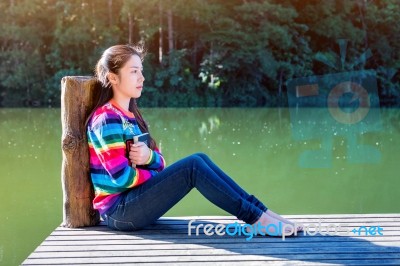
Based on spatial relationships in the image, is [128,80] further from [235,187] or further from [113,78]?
[235,187]

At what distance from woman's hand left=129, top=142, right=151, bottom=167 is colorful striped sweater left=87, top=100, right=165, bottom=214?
3 centimetres

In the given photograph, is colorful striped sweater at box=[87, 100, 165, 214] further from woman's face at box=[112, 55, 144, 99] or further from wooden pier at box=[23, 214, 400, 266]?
wooden pier at box=[23, 214, 400, 266]

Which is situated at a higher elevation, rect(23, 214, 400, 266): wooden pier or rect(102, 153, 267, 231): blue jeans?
rect(102, 153, 267, 231): blue jeans

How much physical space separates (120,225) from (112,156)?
0.32m

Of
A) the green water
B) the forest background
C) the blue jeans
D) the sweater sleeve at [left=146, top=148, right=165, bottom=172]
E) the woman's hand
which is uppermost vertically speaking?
the forest background

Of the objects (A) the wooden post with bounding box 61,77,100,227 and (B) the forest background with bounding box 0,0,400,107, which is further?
(B) the forest background with bounding box 0,0,400,107

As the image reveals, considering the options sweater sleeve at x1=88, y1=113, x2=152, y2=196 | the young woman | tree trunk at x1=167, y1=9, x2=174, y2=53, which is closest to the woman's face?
the young woman

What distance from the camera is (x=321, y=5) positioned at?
1753 cm

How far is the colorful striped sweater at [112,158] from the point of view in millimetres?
2156

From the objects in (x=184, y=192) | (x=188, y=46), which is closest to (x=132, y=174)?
(x=184, y=192)

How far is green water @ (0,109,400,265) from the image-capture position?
3.92 metres

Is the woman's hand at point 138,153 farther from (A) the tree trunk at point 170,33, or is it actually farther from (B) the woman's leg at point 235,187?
(A) the tree trunk at point 170,33

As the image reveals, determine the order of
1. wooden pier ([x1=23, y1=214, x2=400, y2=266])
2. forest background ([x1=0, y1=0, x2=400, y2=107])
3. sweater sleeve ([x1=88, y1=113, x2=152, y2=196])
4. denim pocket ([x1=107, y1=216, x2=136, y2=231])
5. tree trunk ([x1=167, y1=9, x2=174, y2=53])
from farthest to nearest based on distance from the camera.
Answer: tree trunk ([x1=167, y1=9, x2=174, y2=53]), forest background ([x1=0, y1=0, x2=400, y2=107]), denim pocket ([x1=107, y1=216, x2=136, y2=231]), sweater sleeve ([x1=88, y1=113, x2=152, y2=196]), wooden pier ([x1=23, y1=214, x2=400, y2=266])

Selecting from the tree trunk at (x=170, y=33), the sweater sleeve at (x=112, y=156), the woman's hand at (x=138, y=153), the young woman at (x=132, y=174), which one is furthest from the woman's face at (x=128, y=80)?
the tree trunk at (x=170, y=33)
